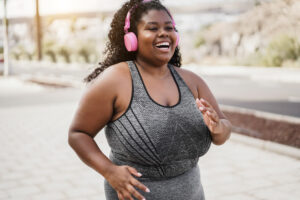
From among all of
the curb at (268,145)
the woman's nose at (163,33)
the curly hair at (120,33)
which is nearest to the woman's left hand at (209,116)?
the woman's nose at (163,33)

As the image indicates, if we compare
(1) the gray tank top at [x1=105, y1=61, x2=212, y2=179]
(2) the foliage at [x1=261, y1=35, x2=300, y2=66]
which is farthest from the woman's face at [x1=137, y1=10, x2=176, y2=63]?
(2) the foliage at [x1=261, y1=35, x2=300, y2=66]

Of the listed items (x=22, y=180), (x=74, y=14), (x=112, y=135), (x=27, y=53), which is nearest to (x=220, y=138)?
(x=112, y=135)

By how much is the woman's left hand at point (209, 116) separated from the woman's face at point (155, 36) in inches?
10.4

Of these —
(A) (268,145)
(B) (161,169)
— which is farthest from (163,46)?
(A) (268,145)

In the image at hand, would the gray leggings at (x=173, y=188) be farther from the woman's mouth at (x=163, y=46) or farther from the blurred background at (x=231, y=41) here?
the blurred background at (x=231, y=41)

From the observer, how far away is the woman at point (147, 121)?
1689 mm

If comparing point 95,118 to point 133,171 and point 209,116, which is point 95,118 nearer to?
point 133,171

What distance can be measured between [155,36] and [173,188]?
674mm

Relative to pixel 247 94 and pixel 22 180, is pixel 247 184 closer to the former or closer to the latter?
pixel 22 180

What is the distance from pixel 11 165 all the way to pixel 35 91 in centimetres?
1021

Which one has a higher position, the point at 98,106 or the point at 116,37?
the point at 116,37

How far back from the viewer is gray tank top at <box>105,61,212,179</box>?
169 cm

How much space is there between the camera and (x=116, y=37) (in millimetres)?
2064

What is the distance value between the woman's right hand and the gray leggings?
142 millimetres
